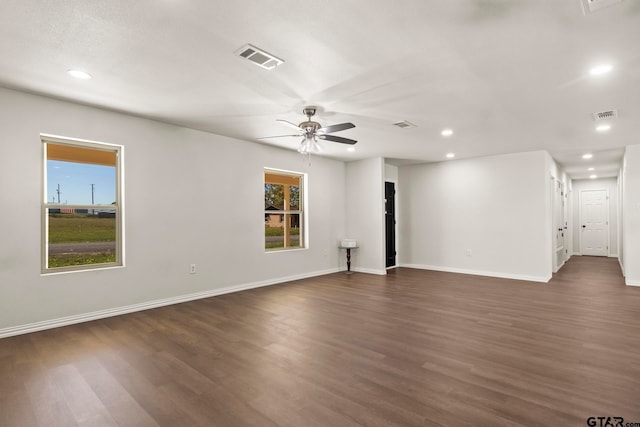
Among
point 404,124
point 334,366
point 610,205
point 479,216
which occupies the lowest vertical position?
point 334,366

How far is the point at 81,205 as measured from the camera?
4125 mm

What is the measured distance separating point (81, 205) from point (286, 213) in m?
3.52

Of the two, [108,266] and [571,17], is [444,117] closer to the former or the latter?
[571,17]

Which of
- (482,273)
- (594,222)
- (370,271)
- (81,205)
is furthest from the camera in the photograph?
(594,222)

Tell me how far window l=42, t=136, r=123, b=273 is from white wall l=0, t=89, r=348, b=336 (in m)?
0.15

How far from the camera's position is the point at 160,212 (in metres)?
4.67

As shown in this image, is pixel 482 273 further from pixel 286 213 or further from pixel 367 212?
pixel 286 213

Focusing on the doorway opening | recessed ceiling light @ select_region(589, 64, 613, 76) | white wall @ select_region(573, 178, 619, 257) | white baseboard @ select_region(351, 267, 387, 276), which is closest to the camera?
recessed ceiling light @ select_region(589, 64, 613, 76)

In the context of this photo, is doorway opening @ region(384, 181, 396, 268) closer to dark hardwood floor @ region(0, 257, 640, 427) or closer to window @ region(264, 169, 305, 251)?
window @ region(264, 169, 305, 251)

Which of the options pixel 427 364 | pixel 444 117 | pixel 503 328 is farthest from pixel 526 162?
pixel 427 364

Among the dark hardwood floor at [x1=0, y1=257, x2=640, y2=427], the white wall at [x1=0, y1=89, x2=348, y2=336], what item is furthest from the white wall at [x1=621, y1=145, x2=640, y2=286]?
the white wall at [x1=0, y1=89, x2=348, y2=336]

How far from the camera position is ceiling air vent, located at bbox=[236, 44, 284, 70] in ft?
8.66

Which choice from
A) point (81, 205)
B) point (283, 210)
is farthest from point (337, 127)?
point (81, 205)

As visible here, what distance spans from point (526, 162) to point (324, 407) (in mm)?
6492
